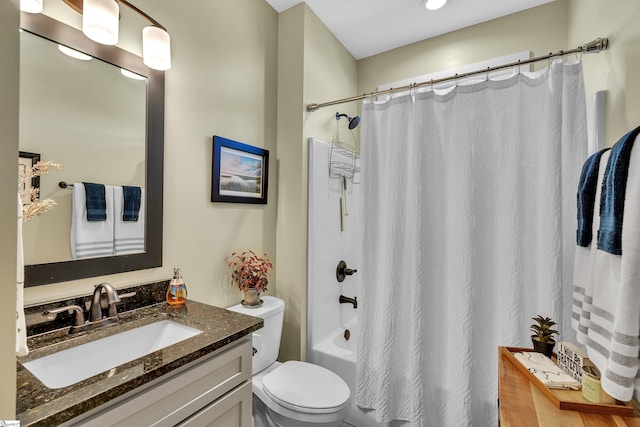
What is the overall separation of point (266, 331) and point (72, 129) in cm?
127

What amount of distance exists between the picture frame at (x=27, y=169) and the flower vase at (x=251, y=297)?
101 cm

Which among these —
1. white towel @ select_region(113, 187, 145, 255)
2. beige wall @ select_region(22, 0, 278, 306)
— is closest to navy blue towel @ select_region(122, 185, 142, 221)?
white towel @ select_region(113, 187, 145, 255)

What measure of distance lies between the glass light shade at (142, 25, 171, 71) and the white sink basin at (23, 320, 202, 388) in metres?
1.06

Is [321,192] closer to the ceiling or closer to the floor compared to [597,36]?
closer to the floor

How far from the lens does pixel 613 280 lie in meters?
0.80

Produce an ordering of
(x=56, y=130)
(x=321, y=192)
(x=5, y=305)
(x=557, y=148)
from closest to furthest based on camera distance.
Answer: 1. (x=5, y=305)
2. (x=56, y=130)
3. (x=557, y=148)
4. (x=321, y=192)

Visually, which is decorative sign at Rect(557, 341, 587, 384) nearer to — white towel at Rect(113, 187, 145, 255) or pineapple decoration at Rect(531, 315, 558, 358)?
pineapple decoration at Rect(531, 315, 558, 358)

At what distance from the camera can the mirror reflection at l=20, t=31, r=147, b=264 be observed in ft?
3.26

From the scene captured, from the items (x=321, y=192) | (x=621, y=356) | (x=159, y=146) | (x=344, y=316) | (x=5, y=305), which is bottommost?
(x=344, y=316)

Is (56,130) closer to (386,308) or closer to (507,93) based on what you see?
(386,308)

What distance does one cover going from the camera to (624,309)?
720 mm

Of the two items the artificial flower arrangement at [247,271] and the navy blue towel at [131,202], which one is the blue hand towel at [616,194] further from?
the navy blue towel at [131,202]

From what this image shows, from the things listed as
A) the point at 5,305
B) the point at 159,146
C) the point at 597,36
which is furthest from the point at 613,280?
the point at 159,146

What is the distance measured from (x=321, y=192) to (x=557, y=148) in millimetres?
1332
